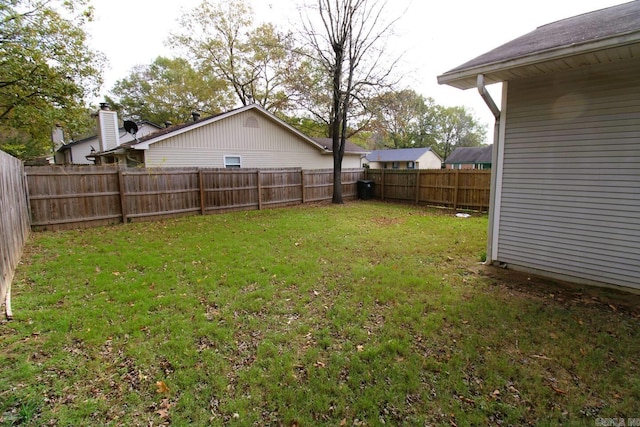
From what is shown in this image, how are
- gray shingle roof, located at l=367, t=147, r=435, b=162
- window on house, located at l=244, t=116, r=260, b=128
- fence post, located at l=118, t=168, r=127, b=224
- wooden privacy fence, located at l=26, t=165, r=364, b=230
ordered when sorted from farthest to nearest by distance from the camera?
gray shingle roof, located at l=367, t=147, r=435, b=162 < window on house, located at l=244, t=116, r=260, b=128 < fence post, located at l=118, t=168, r=127, b=224 < wooden privacy fence, located at l=26, t=165, r=364, b=230

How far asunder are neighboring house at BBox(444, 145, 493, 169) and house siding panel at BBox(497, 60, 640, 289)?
33.6m

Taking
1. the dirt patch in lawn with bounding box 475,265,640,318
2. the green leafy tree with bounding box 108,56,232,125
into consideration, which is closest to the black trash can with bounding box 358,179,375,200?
the dirt patch in lawn with bounding box 475,265,640,318

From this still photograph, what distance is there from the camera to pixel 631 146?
403cm

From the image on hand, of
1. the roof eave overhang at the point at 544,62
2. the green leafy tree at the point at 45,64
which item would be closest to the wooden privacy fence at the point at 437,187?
the roof eave overhang at the point at 544,62

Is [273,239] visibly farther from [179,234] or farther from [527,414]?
[527,414]

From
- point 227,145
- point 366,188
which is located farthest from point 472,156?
point 227,145

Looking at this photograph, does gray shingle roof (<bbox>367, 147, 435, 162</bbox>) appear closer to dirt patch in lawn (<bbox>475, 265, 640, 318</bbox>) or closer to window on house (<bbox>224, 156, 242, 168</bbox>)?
window on house (<bbox>224, 156, 242, 168</bbox>)

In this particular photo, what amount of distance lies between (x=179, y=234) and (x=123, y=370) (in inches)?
219

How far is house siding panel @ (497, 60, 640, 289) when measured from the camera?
Result: 13.4 ft

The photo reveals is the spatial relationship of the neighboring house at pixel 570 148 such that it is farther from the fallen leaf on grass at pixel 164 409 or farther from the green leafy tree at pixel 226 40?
the green leafy tree at pixel 226 40

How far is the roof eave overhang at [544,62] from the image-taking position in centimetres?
346

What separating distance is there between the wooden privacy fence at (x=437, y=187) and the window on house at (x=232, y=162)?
6902 mm

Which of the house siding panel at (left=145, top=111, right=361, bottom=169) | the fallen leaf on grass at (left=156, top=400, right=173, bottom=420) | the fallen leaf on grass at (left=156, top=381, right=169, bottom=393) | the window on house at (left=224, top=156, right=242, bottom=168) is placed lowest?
the fallen leaf on grass at (left=156, top=400, right=173, bottom=420)

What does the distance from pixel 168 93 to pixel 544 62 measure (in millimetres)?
30670
